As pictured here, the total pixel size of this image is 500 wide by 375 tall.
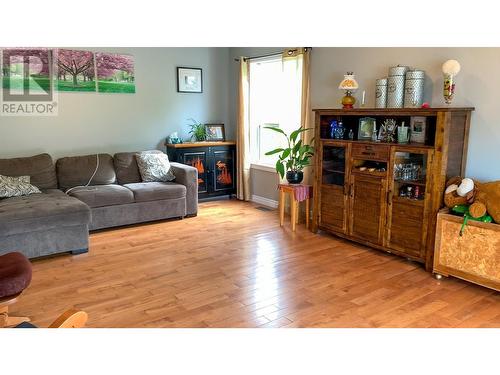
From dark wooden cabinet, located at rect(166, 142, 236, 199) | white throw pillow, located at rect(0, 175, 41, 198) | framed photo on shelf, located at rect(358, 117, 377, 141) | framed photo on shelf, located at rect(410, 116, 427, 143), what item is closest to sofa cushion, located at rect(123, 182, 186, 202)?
dark wooden cabinet, located at rect(166, 142, 236, 199)

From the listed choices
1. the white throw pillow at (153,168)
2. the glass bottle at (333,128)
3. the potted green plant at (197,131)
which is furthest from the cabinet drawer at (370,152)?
the potted green plant at (197,131)

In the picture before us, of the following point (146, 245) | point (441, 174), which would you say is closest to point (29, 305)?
point (146, 245)

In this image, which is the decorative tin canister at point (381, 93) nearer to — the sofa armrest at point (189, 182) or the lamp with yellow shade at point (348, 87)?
the lamp with yellow shade at point (348, 87)

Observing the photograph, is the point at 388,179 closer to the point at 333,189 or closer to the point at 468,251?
the point at 333,189

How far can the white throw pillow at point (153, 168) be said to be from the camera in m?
5.38

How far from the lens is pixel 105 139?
568cm

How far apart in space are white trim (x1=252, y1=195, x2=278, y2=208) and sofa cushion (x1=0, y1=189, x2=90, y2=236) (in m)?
2.75

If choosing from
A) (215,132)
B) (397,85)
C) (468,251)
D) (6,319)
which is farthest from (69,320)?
(215,132)

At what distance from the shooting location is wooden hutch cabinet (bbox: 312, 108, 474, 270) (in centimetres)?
349

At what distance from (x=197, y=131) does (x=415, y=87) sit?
3.34m

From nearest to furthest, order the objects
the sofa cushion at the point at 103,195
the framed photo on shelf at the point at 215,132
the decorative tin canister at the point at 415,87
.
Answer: the decorative tin canister at the point at 415,87, the sofa cushion at the point at 103,195, the framed photo on shelf at the point at 215,132

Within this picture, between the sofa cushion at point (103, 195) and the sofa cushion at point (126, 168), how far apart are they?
1.56ft

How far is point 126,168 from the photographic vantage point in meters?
5.41
